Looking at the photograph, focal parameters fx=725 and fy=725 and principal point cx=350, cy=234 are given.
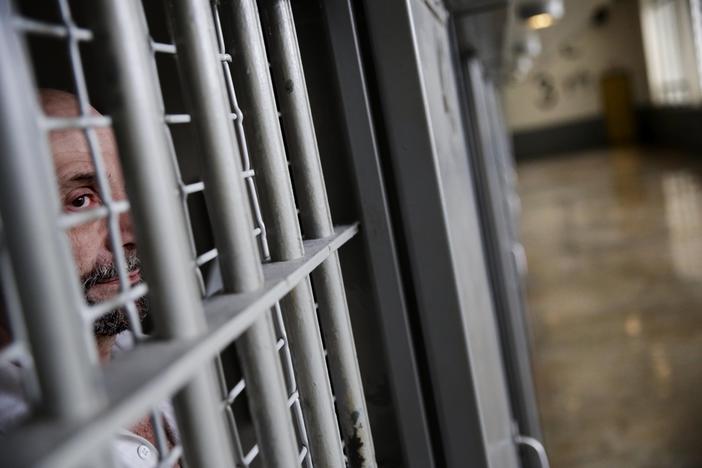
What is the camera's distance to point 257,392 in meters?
0.66

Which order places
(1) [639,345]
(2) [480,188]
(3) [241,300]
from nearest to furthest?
1. (3) [241,300]
2. (2) [480,188]
3. (1) [639,345]

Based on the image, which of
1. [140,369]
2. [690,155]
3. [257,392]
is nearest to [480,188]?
[257,392]

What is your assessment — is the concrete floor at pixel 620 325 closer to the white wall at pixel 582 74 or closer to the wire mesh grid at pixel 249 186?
the wire mesh grid at pixel 249 186

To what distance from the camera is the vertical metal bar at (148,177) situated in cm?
48

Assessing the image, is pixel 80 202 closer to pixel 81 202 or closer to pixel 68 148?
pixel 81 202

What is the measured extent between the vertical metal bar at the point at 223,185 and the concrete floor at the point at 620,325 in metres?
3.06

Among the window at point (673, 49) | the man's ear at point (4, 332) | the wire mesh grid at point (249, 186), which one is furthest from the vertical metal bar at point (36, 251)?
the window at point (673, 49)

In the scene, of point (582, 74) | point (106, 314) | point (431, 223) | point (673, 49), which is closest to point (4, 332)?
point (106, 314)

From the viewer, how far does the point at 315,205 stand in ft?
2.93

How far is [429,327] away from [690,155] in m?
13.0

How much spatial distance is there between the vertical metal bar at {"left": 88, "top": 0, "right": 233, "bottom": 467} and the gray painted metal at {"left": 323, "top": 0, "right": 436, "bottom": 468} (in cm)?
48

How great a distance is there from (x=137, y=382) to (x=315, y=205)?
498mm

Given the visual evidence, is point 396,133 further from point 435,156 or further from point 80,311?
point 80,311

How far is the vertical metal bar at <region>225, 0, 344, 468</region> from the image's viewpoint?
29.5 inches
